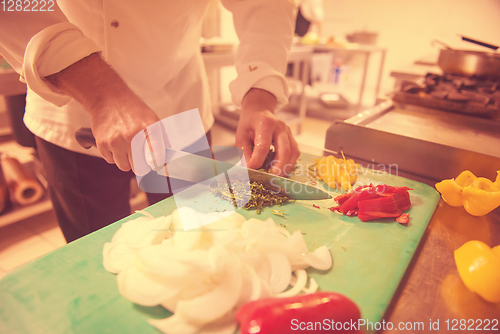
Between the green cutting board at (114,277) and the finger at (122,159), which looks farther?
the finger at (122,159)

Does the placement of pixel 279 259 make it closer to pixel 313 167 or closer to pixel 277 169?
pixel 277 169

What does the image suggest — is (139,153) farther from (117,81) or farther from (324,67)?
(324,67)

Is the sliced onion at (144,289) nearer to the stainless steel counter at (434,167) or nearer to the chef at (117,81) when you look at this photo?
the chef at (117,81)

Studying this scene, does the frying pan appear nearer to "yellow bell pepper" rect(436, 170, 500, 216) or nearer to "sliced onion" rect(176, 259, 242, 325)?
"yellow bell pepper" rect(436, 170, 500, 216)

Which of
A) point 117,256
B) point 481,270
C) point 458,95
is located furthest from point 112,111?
point 458,95

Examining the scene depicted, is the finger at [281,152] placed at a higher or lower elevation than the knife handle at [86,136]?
lower

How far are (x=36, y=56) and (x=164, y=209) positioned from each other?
0.58 meters

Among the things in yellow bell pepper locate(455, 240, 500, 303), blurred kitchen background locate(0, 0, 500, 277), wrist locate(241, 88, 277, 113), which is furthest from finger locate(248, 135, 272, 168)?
blurred kitchen background locate(0, 0, 500, 277)

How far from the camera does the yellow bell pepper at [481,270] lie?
26.1 inches

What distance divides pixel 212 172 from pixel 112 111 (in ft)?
1.41

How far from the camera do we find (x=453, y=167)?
1149mm

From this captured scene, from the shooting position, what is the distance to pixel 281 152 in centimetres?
116

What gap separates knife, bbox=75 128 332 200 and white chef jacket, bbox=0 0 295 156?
258 millimetres

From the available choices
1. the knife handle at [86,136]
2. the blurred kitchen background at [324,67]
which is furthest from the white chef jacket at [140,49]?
the blurred kitchen background at [324,67]
